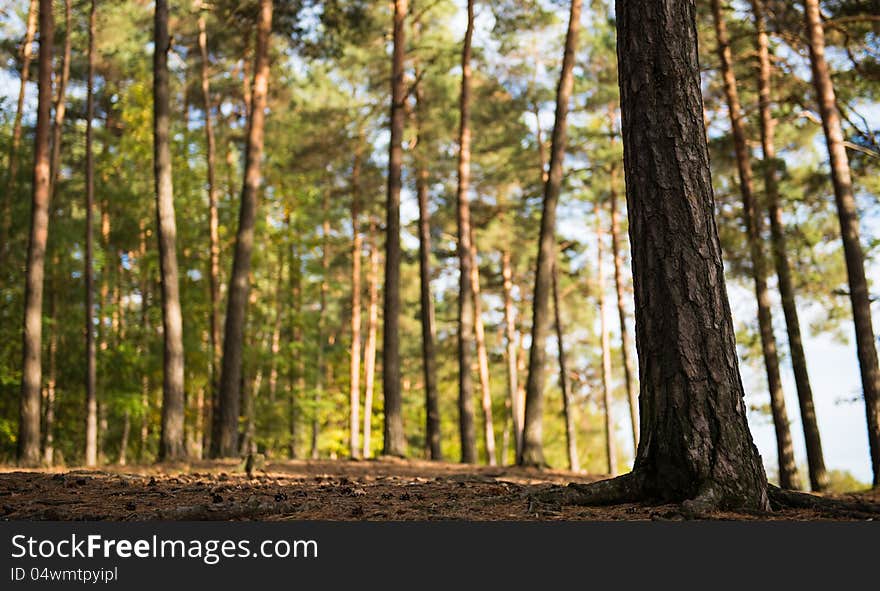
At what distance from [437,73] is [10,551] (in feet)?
61.2

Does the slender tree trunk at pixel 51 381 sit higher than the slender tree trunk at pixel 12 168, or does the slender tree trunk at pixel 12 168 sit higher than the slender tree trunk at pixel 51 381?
the slender tree trunk at pixel 12 168

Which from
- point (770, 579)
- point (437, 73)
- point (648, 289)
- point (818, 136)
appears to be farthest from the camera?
point (437, 73)

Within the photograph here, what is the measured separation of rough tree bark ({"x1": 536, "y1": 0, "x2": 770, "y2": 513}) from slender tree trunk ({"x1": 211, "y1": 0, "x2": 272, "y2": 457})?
8247 mm

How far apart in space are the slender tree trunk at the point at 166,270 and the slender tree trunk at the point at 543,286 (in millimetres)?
5422

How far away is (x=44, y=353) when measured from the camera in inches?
756

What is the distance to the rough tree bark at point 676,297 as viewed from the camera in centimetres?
469

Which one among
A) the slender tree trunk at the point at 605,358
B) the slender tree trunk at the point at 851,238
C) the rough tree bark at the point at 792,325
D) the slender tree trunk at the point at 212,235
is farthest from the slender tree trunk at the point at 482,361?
the slender tree trunk at the point at 851,238

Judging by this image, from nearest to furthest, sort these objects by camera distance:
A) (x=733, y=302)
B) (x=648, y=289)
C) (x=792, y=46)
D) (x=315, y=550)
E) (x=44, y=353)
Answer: (x=315, y=550), (x=648, y=289), (x=792, y=46), (x=733, y=302), (x=44, y=353)

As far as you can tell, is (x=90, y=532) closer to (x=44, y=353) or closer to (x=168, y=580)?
(x=168, y=580)

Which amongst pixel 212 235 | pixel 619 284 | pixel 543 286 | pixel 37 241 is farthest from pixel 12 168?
pixel 619 284

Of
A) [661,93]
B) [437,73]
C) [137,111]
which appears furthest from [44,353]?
[661,93]

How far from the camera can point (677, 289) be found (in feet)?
16.0

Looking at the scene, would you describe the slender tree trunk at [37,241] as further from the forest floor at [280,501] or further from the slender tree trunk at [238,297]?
the forest floor at [280,501]

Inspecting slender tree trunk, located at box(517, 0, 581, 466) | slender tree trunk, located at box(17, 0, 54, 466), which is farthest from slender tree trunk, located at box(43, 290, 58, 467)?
slender tree trunk, located at box(517, 0, 581, 466)
